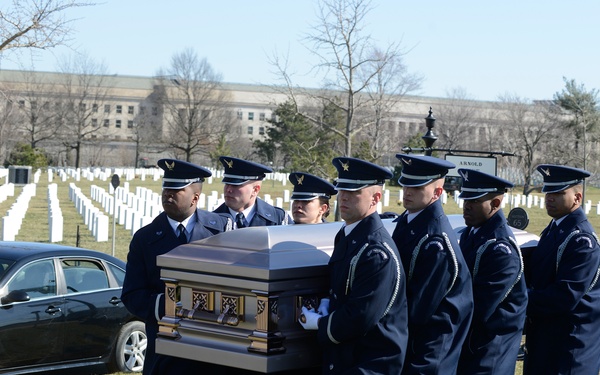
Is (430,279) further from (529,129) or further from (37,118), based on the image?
(37,118)

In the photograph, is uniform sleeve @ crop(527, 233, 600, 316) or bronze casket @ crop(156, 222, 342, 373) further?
uniform sleeve @ crop(527, 233, 600, 316)

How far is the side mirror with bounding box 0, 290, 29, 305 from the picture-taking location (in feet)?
24.8

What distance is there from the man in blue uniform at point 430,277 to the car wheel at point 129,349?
15.4ft

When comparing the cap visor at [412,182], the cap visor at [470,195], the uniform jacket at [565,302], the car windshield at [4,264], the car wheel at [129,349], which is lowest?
the car wheel at [129,349]

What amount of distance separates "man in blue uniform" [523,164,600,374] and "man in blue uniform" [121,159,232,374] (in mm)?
2107

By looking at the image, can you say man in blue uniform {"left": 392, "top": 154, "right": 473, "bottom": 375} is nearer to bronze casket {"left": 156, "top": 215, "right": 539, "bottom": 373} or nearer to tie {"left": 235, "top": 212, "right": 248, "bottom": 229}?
bronze casket {"left": 156, "top": 215, "right": 539, "bottom": 373}

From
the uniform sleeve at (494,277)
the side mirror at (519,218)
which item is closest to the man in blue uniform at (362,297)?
the uniform sleeve at (494,277)

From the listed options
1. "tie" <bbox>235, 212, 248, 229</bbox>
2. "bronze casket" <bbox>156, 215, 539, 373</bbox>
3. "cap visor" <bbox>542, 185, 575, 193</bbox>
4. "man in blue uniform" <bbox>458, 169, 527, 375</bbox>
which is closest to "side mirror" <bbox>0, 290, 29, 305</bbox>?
"tie" <bbox>235, 212, 248, 229</bbox>

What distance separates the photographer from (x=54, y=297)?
8031 millimetres

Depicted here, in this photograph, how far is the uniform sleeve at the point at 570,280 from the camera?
5453mm

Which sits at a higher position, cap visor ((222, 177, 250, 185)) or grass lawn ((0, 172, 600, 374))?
cap visor ((222, 177, 250, 185))

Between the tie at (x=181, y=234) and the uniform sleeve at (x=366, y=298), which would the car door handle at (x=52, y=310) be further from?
the uniform sleeve at (x=366, y=298)

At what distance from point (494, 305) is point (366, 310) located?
4.14 ft

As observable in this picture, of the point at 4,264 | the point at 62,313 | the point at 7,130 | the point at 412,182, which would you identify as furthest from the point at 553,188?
the point at 7,130
